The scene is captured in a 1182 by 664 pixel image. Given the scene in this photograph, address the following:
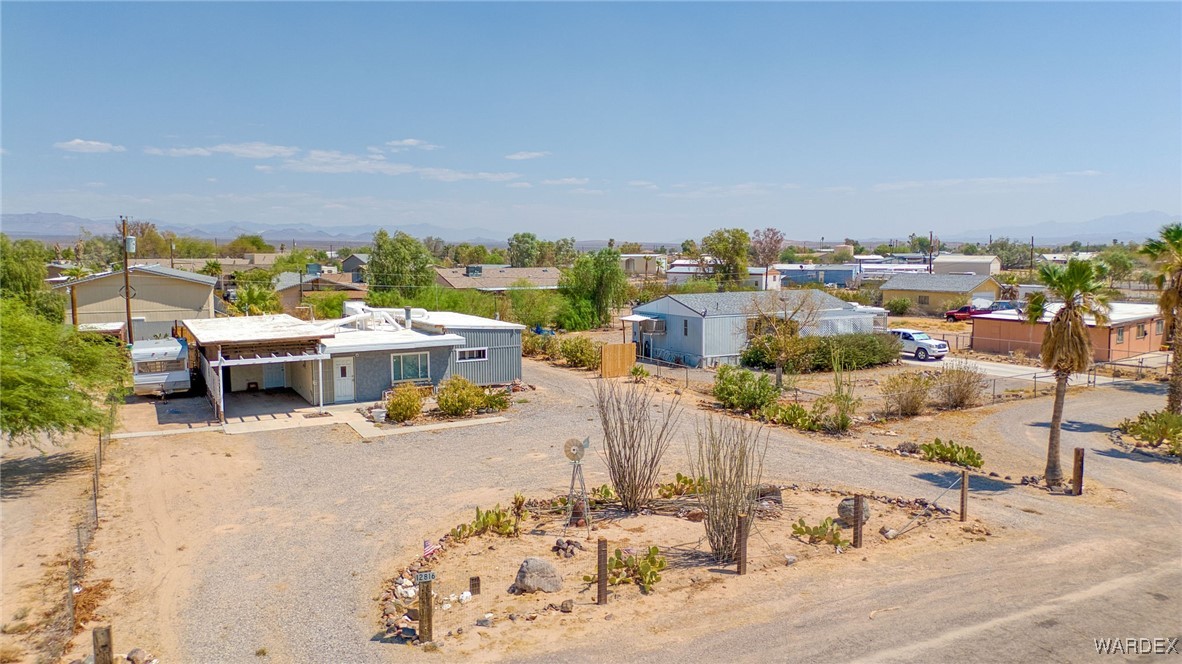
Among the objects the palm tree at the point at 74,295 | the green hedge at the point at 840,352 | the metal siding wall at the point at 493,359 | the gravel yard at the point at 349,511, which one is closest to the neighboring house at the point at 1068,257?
the gravel yard at the point at 349,511

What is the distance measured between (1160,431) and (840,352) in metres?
12.9

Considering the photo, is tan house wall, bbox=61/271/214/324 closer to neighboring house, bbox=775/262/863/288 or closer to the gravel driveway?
the gravel driveway

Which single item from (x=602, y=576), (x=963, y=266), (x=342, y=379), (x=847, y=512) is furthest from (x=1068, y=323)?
(x=963, y=266)

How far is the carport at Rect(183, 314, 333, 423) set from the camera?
23.3 metres

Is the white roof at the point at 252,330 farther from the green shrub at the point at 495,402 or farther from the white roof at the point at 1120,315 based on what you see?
the white roof at the point at 1120,315

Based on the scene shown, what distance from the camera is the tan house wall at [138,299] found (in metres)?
41.1

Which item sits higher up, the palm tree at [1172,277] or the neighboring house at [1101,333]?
the palm tree at [1172,277]

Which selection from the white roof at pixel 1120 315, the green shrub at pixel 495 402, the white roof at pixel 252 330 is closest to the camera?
the white roof at pixel 252 330

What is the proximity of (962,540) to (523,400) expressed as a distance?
15.6m

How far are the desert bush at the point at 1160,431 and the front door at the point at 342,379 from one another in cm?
2247

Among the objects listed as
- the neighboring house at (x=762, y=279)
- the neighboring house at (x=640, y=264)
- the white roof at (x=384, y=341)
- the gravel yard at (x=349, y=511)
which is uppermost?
the neighboring house at (x=640, y=264)

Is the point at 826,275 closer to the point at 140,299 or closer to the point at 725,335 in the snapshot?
A: the point at 725,335

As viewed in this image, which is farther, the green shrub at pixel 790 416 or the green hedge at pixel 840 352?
the green hedge at pixel 840 352

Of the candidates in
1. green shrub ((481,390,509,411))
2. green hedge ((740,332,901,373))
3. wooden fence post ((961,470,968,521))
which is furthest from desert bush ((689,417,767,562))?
green hedge ((740,332,901,373))
